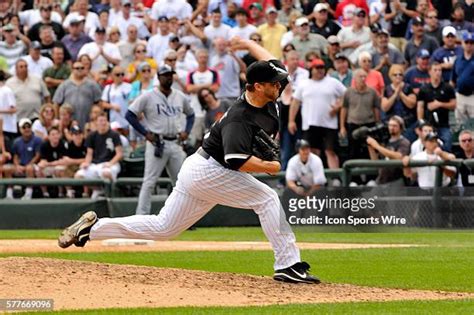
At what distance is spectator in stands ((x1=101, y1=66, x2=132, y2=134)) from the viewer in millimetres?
20672

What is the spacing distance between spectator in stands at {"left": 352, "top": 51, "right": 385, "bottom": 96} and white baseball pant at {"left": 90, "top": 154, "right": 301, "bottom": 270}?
33.2ft

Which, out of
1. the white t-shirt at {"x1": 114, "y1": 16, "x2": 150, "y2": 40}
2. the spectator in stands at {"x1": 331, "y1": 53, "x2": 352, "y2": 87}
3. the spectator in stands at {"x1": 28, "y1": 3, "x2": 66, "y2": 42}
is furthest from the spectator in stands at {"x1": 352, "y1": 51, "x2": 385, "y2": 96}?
the spectator in stands at {"x1": 28, "y1": 3, "x2": 66, "y2": 42}

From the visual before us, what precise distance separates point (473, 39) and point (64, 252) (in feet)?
26.8

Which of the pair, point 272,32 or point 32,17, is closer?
point 272,32

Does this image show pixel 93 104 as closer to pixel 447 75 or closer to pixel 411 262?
pixel 447 75

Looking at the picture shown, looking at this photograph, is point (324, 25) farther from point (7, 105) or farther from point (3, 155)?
point (3, 155)

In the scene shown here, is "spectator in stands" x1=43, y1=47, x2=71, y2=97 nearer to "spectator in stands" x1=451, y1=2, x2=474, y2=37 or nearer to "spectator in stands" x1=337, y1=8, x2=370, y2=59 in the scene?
"spectator in stands" x1=337, y1=8, x2=370, y2=59

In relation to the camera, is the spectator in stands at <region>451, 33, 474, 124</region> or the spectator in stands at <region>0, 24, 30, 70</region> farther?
the spectator in stands at <region>0, 24, 30, 70</region>

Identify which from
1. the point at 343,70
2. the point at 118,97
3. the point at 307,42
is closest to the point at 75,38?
the point at 118,97

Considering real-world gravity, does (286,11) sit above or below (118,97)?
above

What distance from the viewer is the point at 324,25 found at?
21469 mm

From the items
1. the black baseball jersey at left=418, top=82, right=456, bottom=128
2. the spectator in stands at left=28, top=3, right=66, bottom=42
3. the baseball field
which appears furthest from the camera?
the spectator in stands at left=28, top=3, right=66, bottom=42

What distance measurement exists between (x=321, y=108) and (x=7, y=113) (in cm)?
554

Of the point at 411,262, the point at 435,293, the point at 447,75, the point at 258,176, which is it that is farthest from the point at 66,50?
the point at 435,293
